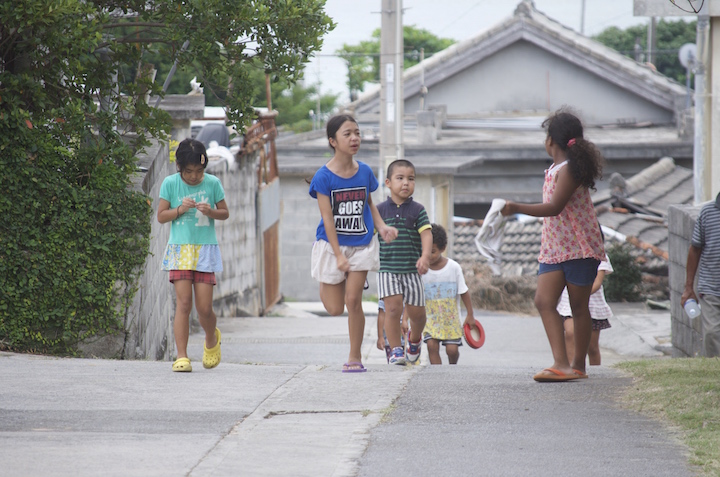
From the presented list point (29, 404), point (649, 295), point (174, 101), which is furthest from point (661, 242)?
point (29, 404)

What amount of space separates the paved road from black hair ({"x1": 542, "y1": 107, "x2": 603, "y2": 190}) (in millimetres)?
1299

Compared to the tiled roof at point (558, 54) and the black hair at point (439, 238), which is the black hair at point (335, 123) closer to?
the black hair at point (439, 238)

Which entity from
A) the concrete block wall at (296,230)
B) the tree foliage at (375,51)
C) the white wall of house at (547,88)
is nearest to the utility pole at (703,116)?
the concrete block wall at (296,230)

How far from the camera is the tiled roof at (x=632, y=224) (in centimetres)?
1802

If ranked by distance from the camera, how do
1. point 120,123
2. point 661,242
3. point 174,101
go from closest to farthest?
point 120,123
point 174,101
point 661,242

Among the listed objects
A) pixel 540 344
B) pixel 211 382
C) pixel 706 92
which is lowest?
pixel 540 344

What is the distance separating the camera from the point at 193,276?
649 cm

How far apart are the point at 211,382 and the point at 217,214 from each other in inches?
46.9

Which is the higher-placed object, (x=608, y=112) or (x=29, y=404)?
(x=608, y=112)

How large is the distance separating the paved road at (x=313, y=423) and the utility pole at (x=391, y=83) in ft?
33.2

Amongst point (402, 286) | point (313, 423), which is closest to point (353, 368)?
point (402, 286)

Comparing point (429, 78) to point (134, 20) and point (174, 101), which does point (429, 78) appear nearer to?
point (174, 101)

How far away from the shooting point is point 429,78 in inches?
1109

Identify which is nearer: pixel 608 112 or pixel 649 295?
pixel 649 295
